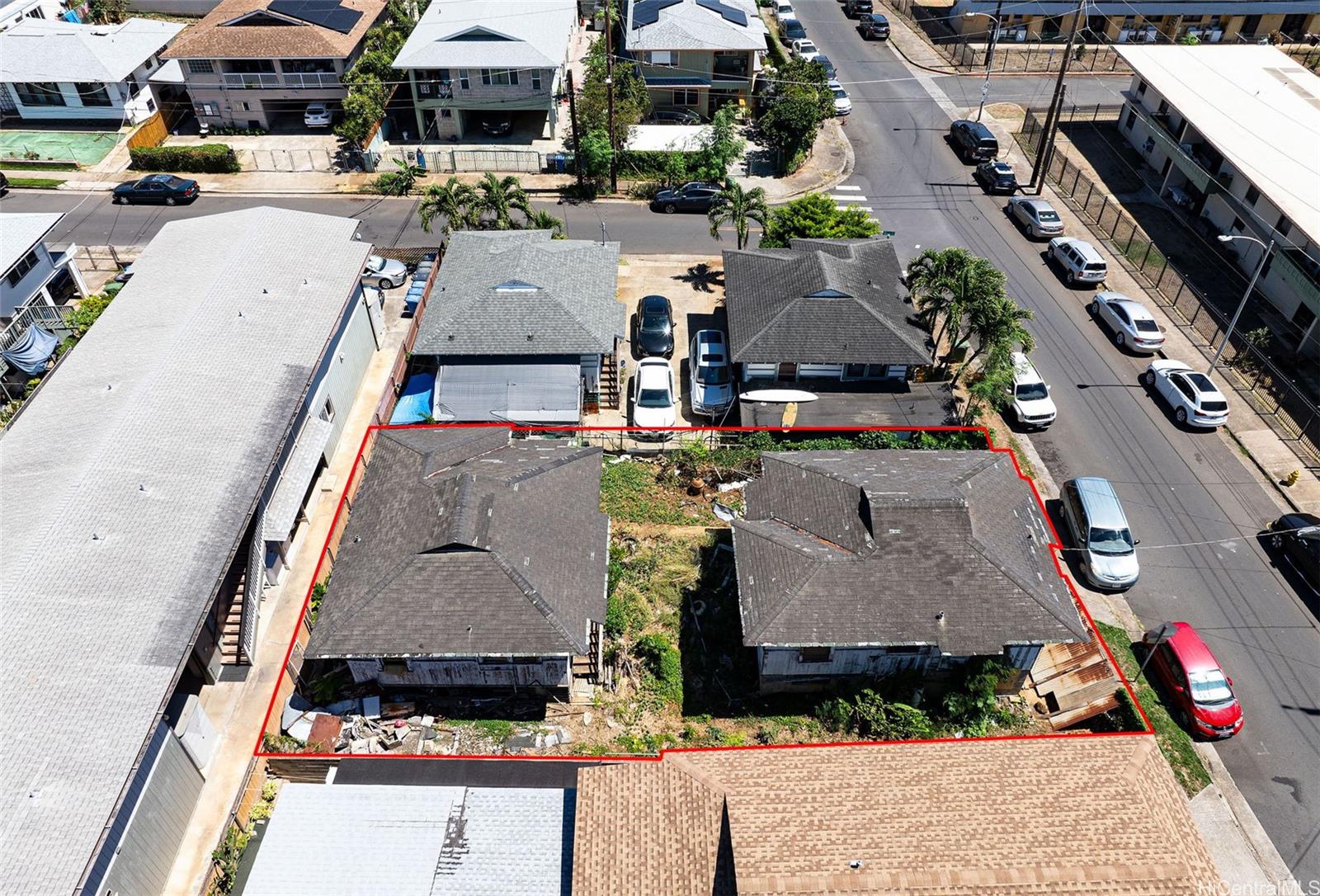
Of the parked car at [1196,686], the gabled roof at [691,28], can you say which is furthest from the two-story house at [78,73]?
the parked car at [1196,686]

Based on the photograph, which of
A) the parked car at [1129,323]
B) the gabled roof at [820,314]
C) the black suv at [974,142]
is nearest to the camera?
the gabled roof at [820,314]

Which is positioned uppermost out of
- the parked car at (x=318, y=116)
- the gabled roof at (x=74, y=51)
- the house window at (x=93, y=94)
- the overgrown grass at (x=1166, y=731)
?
the gabled roof at (x=74, y=51)

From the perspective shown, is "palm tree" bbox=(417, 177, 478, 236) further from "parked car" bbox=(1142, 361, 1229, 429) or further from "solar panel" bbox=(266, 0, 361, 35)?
"parked car" bbox=(1142, 361, 1229, 429)

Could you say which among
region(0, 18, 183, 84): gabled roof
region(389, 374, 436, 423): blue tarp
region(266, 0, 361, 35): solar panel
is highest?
region(266, 0, 361, 35): solar panel

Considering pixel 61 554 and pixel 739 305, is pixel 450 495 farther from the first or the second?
pixel 739 305

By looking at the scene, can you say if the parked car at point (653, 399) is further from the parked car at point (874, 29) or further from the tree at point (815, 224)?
the parked car at point (874, 29)

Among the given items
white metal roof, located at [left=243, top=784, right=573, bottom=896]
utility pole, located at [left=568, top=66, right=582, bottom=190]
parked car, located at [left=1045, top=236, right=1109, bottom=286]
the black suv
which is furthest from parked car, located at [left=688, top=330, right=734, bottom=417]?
the black suv
